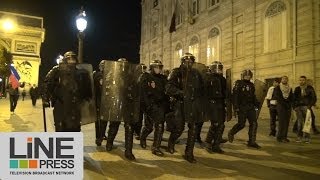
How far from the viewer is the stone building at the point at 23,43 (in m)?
50.3

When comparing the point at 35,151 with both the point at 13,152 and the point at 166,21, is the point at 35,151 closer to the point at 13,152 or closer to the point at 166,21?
the point at 13,152

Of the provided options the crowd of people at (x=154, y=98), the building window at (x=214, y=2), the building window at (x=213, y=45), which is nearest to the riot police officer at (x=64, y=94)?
the crowd of people at (x=154, y=98)

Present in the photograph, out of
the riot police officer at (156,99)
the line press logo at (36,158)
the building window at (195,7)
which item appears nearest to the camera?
the line press logo at (36,158)

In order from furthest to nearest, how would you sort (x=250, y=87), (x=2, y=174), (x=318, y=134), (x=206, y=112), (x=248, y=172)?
1. (x=318, y=134)
2. (x=250, y=87)
3. (x=206, y=112)
4. (x=248, y=172)
5. (x=2, y=174)

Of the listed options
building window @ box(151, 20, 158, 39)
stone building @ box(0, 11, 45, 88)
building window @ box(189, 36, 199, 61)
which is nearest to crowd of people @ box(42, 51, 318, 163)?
building window @ box(189, 36, 199, 61)

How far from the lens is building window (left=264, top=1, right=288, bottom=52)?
19031 mm

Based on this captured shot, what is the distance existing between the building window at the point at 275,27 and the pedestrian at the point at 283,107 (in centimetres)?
900

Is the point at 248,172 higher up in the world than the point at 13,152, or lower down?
lower down

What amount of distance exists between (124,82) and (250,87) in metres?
3.14

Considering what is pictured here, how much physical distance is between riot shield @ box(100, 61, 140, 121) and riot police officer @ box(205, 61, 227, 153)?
1.58 m

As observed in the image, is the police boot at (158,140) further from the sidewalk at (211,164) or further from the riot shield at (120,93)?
the riot shield at (120,93)

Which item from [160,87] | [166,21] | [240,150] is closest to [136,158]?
[160,87]

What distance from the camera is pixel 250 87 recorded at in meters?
8.97

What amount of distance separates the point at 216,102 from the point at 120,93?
2.10 metres
